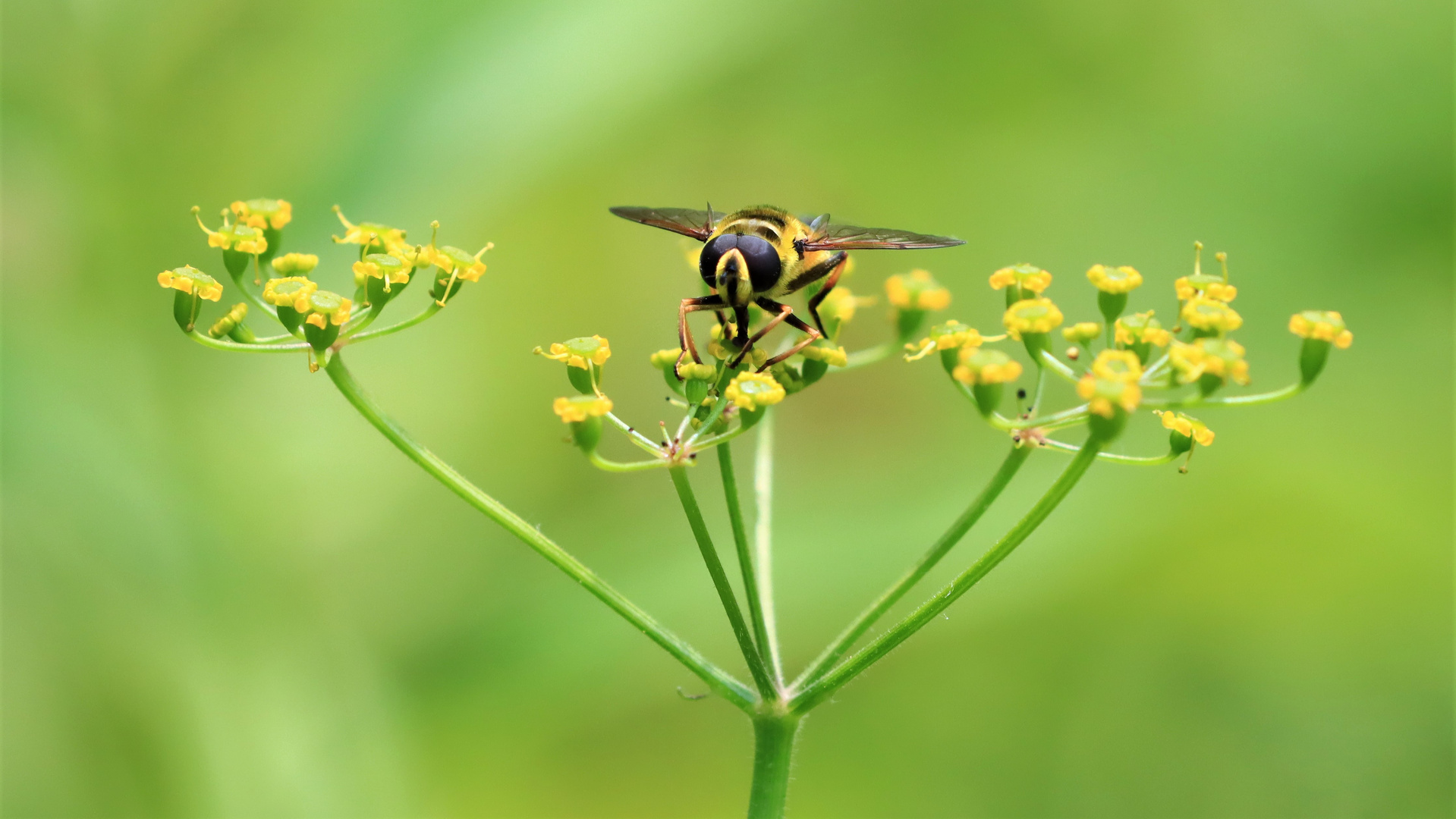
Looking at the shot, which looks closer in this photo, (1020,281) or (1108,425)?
(1108,425)

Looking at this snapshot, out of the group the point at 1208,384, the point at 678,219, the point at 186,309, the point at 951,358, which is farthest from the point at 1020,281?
the point at 186,309

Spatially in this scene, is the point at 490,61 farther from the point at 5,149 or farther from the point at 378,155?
the point at 5,149

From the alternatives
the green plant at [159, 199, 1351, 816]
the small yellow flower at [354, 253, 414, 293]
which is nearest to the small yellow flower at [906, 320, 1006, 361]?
the green plant at [159, 199, 1351, 816]

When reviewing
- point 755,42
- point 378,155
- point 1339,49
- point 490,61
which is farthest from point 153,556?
point 1339,49

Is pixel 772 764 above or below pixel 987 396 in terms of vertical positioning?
below

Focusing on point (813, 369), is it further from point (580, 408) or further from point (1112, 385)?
point (1112, 385)

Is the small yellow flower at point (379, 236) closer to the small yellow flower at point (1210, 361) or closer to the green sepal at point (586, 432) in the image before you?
the green sepal at point (586, 432)

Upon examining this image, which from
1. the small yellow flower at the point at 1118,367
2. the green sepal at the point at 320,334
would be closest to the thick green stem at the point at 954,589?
the small yellow flower at the point at 1118,367
